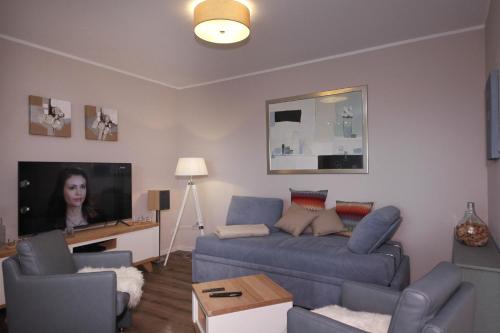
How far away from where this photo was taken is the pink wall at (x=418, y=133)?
3176 mm

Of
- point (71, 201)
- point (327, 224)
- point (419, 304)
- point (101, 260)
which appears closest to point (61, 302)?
point (101, 260)

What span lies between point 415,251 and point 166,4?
10.9ft

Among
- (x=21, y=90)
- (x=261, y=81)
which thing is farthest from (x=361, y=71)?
(x=21, y=90)

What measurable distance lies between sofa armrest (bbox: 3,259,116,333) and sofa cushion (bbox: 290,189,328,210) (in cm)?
236

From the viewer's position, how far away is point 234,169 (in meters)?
4.71

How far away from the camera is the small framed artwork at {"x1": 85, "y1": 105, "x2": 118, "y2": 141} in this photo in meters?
4.01

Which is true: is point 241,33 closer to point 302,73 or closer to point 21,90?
point 302,73

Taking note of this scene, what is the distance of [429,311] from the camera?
1.23m

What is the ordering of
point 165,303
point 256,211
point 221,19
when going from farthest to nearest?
point 256,211
point 165,303
point 221,19

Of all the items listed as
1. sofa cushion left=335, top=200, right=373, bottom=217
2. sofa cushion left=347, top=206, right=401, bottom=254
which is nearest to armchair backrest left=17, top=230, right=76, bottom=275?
sofa cushion left=347, top=206, right=401, bottom=254

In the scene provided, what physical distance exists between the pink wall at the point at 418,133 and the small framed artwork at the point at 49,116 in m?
2.48

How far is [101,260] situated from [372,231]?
7.66ft

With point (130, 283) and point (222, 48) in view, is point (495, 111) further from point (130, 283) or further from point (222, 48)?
point (130, 283)

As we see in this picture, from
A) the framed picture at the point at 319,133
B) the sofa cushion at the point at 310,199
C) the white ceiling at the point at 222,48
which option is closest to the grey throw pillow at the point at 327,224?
the sofa cushion at the point at 310,199
